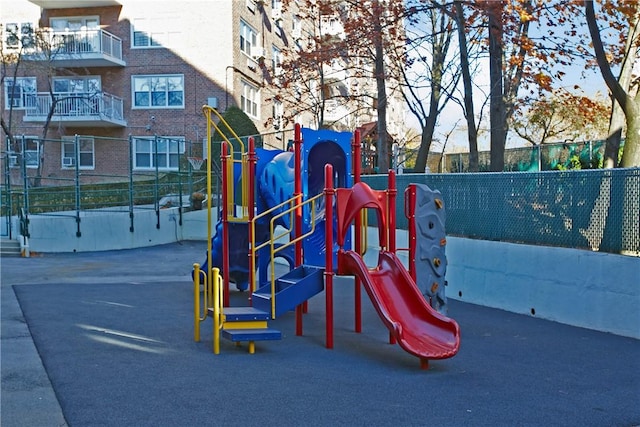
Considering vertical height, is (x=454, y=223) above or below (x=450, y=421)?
above

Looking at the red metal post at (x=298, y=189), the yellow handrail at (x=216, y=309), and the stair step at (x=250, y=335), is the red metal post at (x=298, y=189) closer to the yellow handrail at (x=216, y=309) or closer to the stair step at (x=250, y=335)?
the yellow handrail at (x=216, y=309)

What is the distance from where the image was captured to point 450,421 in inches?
240

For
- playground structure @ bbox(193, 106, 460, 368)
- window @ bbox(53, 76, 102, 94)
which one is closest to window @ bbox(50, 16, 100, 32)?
window @ bbox(53, 76, 102, 94)

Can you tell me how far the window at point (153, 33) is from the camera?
35125 millimetres

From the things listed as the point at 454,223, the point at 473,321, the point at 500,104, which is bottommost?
the point at 473,321

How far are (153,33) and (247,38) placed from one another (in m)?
4.55

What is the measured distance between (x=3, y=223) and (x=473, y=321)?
709 inches

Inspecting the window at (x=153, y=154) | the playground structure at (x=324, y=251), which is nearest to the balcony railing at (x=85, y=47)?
the window at (x=153, y=154)

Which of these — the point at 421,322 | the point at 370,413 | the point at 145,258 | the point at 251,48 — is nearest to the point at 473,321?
the point at 421,322

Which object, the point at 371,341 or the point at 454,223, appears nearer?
the point at 371,341

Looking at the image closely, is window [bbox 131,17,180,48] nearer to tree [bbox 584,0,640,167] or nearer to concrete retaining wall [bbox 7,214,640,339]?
concrete retaining wall [bbox 7,214,640,339]

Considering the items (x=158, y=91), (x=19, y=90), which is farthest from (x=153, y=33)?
(x=19, y=90)

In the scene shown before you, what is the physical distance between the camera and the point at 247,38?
36.9m

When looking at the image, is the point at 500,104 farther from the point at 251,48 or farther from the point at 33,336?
the point at 251,48
